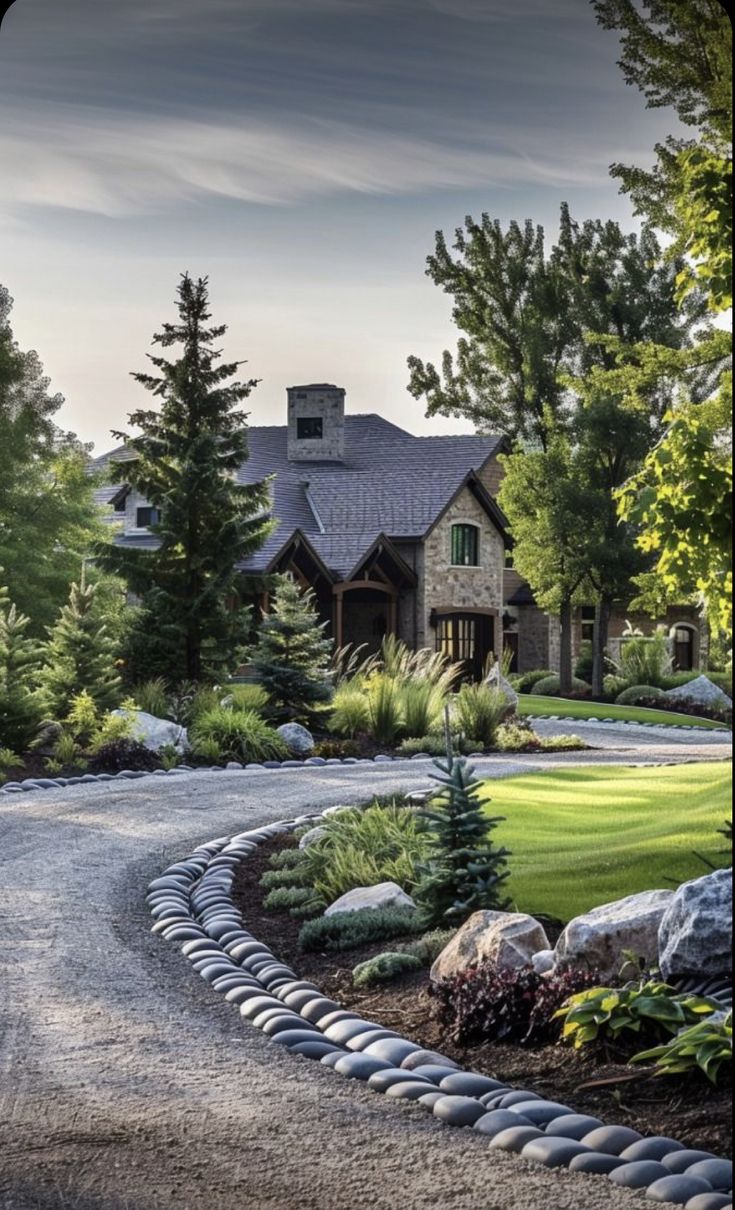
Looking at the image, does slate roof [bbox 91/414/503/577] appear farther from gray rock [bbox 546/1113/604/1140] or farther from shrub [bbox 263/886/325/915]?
gray rock [bbox 546/1113/604/1140]

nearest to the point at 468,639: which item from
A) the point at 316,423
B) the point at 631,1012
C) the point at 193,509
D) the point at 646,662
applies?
the point at 646,662

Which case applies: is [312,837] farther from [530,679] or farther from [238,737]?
[530,679]

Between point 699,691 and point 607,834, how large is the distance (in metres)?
19.7

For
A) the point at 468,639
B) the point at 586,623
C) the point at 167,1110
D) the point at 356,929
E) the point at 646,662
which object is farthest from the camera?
the point at 586,623

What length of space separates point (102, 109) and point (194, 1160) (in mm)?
3490

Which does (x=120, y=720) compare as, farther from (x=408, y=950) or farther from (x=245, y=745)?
(x=408, y=950)

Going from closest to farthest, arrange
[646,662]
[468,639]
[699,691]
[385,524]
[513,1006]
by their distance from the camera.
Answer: [513,1006]
[699,691]
[646,662]
[385,524]
[468,639]

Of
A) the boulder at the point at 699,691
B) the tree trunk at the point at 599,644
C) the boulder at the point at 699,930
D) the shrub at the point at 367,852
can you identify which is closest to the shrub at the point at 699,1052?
the boulder at the point at 699,930

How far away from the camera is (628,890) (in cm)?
754

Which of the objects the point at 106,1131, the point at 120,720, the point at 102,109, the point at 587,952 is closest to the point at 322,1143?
the point at 106,1131

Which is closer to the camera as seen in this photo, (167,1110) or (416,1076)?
(167,1110)

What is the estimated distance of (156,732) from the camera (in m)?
16.8

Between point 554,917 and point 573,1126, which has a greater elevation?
point 554,917

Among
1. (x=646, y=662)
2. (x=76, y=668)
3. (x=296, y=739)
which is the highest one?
(x=646, y=662)
